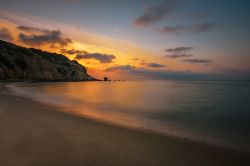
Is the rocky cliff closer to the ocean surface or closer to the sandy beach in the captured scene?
the ocean surface

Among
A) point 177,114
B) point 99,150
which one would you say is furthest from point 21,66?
point 99,150

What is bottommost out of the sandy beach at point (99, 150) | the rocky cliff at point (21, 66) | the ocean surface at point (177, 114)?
the ocean surface at point (177, 114)

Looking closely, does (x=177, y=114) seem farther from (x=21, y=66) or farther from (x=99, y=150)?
(x=21, y=66)

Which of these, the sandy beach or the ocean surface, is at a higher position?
the sandy beach

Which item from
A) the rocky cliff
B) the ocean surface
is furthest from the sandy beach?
the rocky cliff

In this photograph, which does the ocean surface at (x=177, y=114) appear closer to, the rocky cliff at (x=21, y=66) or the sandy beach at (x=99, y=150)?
the sandy beach at (x=99, y=150)

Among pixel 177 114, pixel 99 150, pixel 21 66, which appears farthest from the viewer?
pixel 21 66

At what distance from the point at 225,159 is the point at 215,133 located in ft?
10.4

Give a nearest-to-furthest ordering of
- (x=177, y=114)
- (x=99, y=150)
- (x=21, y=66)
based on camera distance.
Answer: (x=99, y=150) < (x=177, y=114) < (x=21, y=66)

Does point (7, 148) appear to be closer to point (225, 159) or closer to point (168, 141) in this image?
point (168, 141)

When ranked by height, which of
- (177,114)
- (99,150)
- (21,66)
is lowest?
(177,114)

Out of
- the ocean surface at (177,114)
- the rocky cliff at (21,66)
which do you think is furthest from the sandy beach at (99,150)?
the rocky cliff at (21,66)

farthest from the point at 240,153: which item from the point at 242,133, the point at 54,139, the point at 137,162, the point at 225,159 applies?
the point at 54,139

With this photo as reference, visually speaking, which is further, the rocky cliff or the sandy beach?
the rocky cliff
